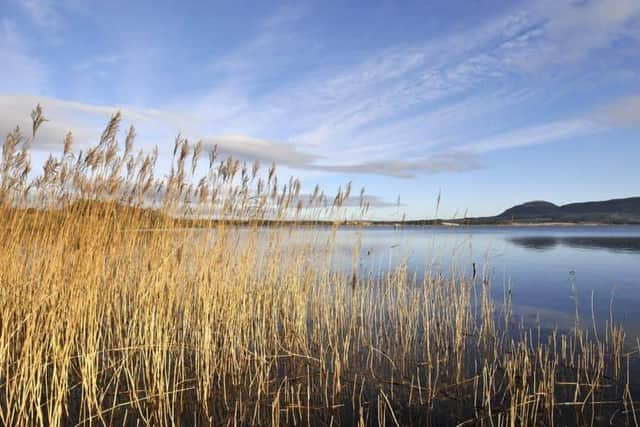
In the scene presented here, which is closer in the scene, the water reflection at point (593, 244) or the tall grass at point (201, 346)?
the tall grass at point (201, 346)

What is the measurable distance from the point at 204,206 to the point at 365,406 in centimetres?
356

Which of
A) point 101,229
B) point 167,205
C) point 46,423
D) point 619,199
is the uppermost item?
point 619,199

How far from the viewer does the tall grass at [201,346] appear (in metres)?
3.26

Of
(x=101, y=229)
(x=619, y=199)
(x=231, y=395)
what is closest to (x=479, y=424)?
(x=231, y=395)

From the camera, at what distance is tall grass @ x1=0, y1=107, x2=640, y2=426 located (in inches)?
128

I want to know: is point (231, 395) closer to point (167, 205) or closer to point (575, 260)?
point (167, 205)

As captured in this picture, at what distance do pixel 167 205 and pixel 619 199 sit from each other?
132015mm

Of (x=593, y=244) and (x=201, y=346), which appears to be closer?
(x=201, y=346)

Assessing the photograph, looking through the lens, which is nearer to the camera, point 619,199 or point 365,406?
point 365,406

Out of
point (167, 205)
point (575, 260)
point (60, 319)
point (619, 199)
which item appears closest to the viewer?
point (60, 319)

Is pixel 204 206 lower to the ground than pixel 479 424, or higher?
higher

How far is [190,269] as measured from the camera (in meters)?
5.29

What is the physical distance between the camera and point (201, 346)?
161 inches

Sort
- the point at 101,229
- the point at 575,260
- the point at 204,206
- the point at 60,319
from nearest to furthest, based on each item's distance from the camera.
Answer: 1. the point at 60,319
2. the point at 101,229
3. the point at 204,206
4. the point at 575,260
